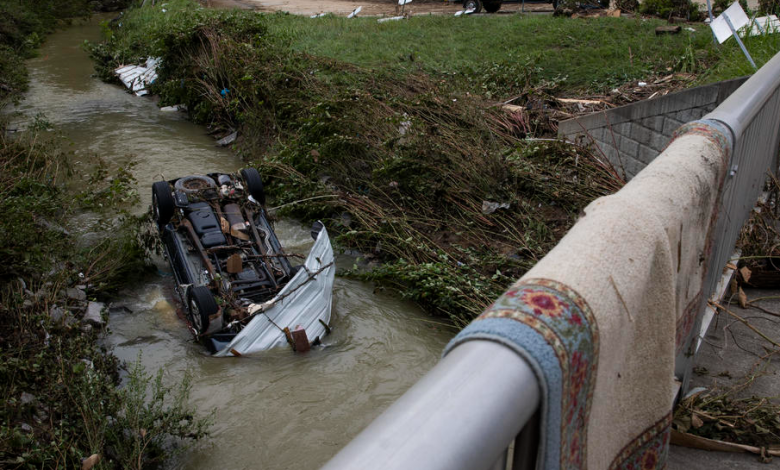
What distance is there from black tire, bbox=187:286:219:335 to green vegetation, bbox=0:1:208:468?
0.67 m

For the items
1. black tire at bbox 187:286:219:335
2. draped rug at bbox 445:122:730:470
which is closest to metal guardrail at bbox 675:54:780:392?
draped rug at bbox 445:122:730:470


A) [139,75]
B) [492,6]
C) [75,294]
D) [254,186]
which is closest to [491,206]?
[254,186]

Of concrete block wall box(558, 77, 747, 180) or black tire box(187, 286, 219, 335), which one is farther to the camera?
concrete block wall box(558, 77, 747, 180)

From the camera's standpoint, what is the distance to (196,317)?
6129 mm

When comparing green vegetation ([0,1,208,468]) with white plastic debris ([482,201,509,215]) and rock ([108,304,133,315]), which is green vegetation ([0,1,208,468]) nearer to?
rock ([108,304,133,315])

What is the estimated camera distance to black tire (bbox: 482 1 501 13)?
2023 centimetres

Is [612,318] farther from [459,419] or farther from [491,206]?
[491,206]

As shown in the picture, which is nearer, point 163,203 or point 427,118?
point 163,203

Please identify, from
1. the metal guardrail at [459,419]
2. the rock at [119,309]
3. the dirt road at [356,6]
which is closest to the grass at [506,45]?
the dirt road at [356,6]

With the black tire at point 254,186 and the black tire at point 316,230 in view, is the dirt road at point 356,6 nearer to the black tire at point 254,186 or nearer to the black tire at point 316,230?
the black tire at point 254,186

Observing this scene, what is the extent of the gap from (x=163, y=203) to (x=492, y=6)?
53.3 ft

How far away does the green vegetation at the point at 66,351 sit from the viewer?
4336 millimetres

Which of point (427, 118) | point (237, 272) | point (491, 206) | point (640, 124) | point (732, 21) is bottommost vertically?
point (237, 272)

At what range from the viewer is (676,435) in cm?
295
